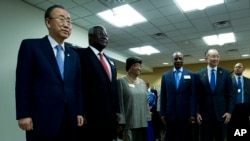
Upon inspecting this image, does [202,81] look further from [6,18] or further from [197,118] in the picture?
[6,18]

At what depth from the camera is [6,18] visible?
187 inches

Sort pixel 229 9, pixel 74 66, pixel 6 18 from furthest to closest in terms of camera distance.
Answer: pixel 229 9 → pixel 6 18 → pixel 74 66

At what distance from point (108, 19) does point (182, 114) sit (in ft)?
13.2

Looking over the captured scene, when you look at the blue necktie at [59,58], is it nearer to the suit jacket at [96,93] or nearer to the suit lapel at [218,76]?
the suit jacket at [96,93]

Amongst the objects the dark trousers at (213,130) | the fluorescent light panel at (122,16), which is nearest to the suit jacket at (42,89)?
the dark trousers at (213,130)

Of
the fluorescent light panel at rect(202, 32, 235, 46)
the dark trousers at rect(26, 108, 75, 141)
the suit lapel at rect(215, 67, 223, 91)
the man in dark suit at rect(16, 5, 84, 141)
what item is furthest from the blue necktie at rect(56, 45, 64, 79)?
the fluorescent light panel at rect(202, 32, 235, 46)

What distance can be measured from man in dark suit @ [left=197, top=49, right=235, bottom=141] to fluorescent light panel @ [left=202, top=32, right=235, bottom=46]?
17.8ft

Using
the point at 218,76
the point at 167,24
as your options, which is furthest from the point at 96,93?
the point at 167,24

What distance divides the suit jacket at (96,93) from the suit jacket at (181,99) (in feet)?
3.84

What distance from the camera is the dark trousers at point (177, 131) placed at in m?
3.05

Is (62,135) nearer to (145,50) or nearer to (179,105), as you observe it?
(179,105)

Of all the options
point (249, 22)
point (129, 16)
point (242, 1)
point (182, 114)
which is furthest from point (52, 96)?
point (249, 22)

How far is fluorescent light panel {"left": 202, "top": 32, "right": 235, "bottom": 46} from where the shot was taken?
8.15 m

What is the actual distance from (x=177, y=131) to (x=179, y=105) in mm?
349
